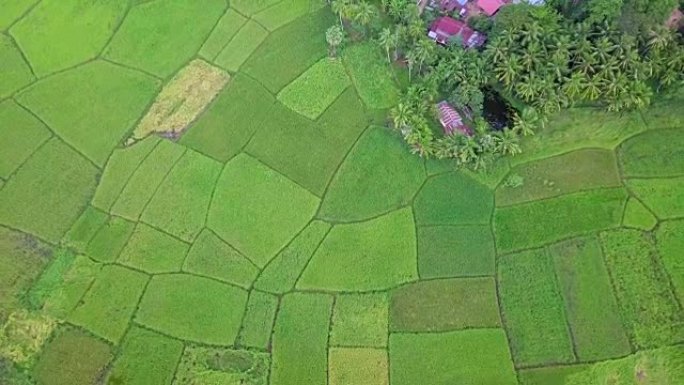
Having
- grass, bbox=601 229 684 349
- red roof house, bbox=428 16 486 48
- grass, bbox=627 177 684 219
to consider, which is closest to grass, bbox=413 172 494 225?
grass, bbox=601 229 684 349

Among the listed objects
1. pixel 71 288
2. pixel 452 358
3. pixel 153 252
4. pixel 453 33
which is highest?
pixel 453 33

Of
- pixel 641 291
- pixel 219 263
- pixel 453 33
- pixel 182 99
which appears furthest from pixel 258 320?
pixel 453 33

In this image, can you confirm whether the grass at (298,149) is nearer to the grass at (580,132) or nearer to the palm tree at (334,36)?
the palm tree at (334,36)

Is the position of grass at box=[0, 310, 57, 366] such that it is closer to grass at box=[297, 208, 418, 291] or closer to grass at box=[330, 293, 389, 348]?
grass at box=[297, 208, 418, 291]

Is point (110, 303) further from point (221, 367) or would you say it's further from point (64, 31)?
point (64, 31)

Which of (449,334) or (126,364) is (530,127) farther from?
(126,364)

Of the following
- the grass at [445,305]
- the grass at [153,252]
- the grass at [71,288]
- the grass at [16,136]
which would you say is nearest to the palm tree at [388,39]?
the grass at [445,305]

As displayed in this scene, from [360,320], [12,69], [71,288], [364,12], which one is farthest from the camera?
[12,69]
